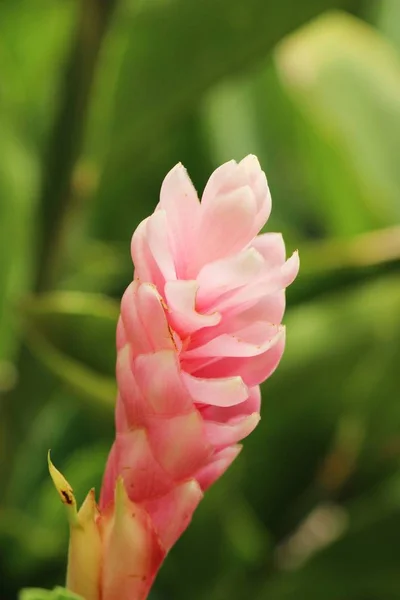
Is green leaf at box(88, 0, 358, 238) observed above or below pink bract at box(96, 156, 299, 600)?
above

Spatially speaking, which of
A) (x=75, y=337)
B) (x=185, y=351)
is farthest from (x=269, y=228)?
(x=185, y=351)

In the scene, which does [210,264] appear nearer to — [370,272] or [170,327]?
[170,327]

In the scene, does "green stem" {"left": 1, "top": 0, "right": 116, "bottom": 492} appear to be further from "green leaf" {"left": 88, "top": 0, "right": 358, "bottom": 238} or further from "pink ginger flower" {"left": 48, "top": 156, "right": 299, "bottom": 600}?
"pink ginger flower" {"left": 48, "top": 156, "right": 299, "bottom": 600}

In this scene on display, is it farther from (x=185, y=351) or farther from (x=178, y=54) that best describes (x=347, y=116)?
(x=185, y=351)

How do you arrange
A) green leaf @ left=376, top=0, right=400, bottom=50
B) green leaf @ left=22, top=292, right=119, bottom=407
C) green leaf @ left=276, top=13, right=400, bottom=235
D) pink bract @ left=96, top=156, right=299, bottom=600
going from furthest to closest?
green leaf @ left=376, top=0, right=400, bottom=50, green leaf @ left=276, top=13, right=400, bottom=235, green leaf @ left=22, top=292, right=119, bottom=407, pink bract @ left=96, top=156, right=299, bottom=600

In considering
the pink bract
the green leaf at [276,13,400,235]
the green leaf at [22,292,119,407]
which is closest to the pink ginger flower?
the pink bract

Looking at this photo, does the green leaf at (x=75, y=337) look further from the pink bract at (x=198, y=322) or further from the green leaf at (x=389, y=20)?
the green leaf at (x=389, y=20)

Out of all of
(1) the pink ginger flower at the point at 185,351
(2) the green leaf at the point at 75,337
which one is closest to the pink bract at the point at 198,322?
(1) the pink ginger flower at the point at 185,351
